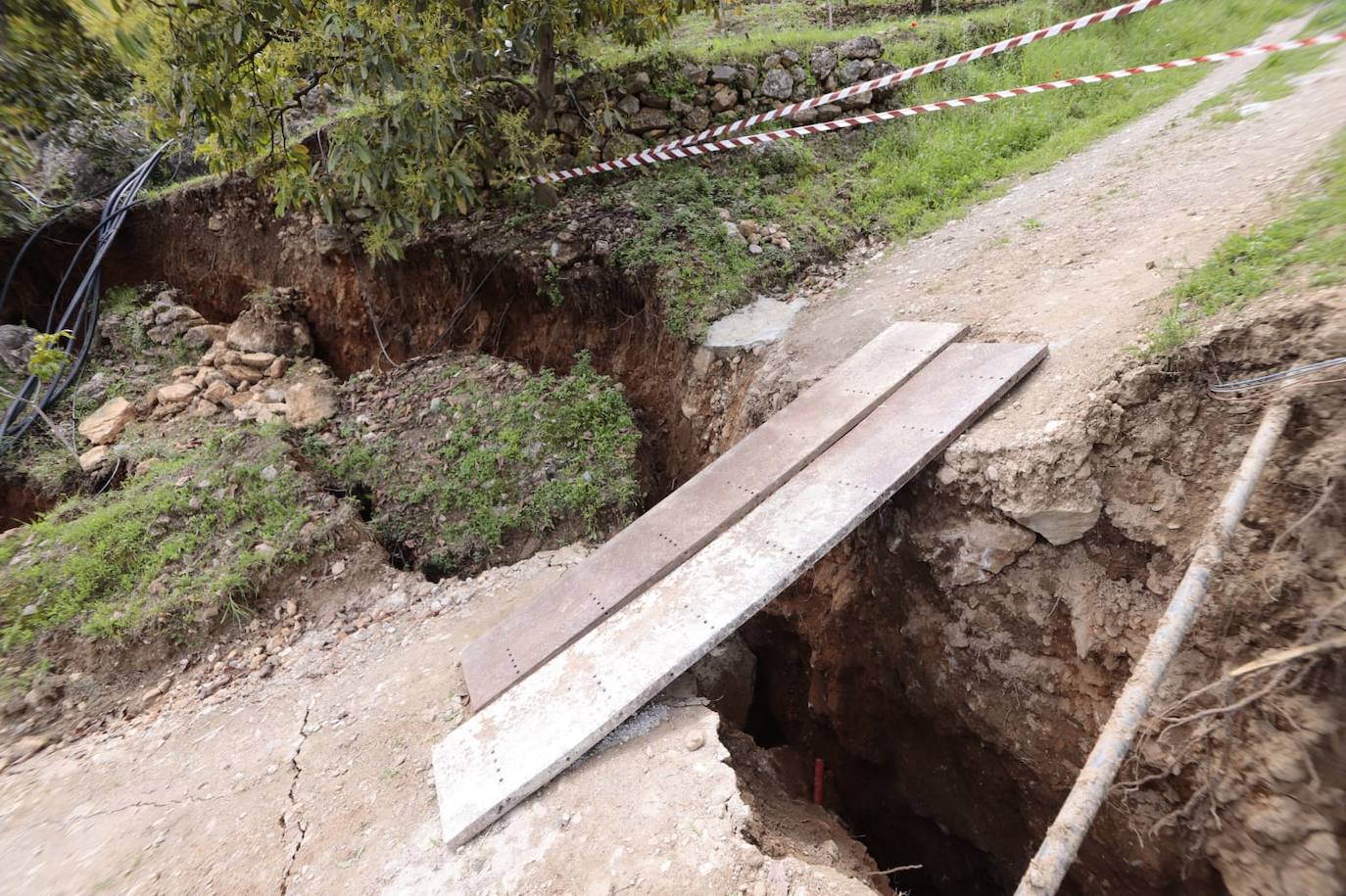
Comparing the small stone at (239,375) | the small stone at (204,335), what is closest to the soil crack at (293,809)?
the small stone at (239,375)

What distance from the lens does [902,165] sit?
6141 millimetres

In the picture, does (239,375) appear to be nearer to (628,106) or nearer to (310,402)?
(310,402)

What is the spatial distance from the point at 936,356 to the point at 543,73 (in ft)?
14.5

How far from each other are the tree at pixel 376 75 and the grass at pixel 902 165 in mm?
1347

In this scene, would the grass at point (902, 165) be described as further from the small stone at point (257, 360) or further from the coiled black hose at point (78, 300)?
the coiled black hose at point (78, 300)

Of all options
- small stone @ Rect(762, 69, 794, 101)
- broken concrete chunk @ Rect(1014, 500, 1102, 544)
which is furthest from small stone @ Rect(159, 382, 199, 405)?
broken concrete chunk @ Rect(1014, 500, 1102, 544)

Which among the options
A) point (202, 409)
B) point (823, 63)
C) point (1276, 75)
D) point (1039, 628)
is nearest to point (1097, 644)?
point (1039, 628)

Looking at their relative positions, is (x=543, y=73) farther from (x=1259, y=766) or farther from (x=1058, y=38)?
(x=1259, y=766)

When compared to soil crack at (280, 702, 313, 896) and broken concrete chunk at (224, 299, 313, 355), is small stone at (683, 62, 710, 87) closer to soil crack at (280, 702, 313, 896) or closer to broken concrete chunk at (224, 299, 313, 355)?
broken concrete chunk at (224, 299, 313, 355)

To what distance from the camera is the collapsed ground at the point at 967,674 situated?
213 centimetres

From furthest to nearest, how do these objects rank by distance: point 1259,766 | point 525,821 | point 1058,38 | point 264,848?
point 1058,38 < point 264,848 < point 525,821 < point 1259,766

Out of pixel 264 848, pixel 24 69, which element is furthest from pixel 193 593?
pixel 24 69

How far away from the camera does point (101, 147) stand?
7723mm

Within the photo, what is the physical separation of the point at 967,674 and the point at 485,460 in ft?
12.2
